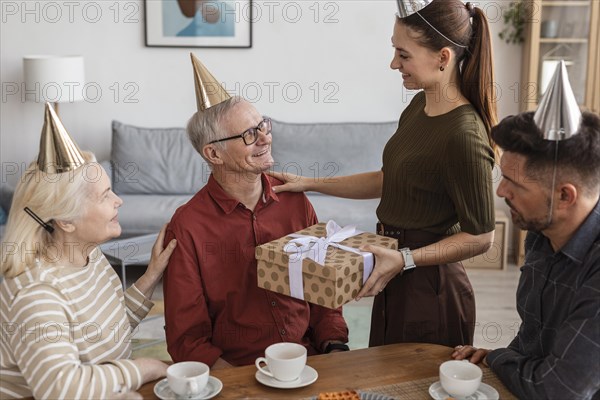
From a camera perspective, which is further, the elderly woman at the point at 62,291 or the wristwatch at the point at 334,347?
the wristwatch at the point at 334,347

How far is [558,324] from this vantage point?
1684 millimetres

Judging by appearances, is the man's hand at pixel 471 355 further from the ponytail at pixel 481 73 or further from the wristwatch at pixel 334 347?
the ponytail at pixel 481 73

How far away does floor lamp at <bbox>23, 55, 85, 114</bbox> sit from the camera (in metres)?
4.89

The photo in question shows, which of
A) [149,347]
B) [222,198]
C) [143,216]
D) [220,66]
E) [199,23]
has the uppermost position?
[199,23]

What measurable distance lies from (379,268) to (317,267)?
192 millimetres

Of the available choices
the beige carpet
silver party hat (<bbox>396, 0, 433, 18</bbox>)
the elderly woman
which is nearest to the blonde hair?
the elderly woman

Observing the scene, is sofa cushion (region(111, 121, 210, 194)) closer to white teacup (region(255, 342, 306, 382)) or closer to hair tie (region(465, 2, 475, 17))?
hair tie (region(465, 2, 475, 17))

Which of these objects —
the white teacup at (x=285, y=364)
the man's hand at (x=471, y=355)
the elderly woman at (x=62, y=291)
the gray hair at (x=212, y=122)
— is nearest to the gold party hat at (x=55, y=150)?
the elderly woman at (x=62, y=291)

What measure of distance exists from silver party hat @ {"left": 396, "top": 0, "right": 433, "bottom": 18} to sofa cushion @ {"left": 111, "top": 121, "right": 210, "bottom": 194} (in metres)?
3.16

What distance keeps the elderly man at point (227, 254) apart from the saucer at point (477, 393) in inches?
24.4

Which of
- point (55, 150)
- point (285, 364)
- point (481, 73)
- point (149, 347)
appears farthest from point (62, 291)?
point (149, 347)

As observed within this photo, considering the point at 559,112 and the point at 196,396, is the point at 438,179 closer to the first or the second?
the point at 559,112

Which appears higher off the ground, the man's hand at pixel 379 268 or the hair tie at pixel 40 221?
the hair tie at pixel 40 221

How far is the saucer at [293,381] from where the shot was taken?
1.67 m
